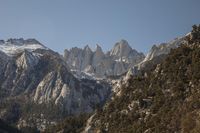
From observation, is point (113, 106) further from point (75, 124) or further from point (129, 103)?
point (75, 124)

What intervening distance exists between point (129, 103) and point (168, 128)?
33.3 m

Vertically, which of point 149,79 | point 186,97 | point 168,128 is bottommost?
point 168,128

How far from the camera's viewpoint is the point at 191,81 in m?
115

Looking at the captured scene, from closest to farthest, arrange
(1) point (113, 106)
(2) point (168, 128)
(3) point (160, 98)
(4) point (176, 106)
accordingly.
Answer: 1. (2) point (168, 128)
2. (4) point (176, 106)
3. (3) point (160, 98)
4. (1) point (113, 106)

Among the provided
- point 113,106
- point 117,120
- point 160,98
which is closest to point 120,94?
point 113,106

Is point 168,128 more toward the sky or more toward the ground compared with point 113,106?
more toward the ground

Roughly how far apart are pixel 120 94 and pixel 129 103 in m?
13.7

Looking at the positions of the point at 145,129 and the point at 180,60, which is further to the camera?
the point at 180,60

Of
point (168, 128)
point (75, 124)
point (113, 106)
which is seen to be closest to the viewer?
point (168, 128)

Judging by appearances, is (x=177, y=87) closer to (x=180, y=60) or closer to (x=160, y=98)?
(x=160, y=98)

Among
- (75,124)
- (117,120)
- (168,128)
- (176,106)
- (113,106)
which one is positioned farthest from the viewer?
(75,124)

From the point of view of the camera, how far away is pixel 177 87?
378 feet

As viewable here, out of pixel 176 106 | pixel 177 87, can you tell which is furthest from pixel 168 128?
pixel 177 87

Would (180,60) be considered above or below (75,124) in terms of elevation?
above
